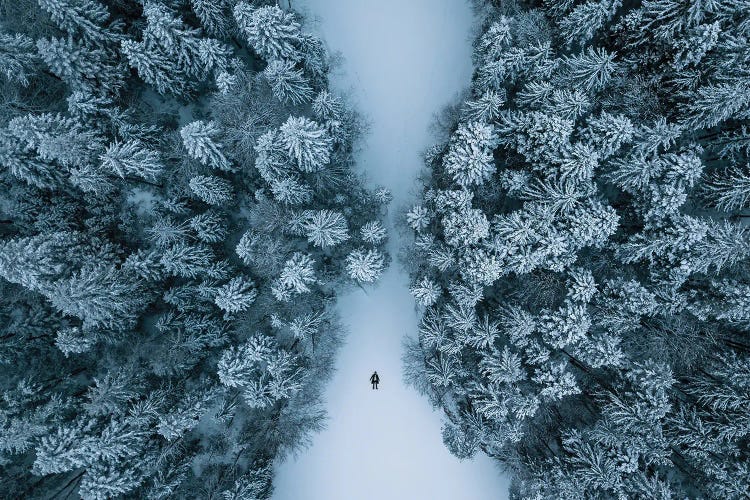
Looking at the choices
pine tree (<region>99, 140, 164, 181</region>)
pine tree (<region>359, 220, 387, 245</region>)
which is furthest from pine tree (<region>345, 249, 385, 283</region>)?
pine tree (<region>99, 140, 164, 181</region>)

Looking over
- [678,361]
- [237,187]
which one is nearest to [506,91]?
[237,187]

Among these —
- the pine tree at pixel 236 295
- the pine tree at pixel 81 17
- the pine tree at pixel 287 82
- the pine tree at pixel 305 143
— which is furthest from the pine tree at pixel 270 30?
the pine tree at pixel 236 295

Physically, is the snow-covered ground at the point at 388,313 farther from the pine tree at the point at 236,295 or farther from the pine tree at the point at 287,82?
the pine tree at the point at 236,295

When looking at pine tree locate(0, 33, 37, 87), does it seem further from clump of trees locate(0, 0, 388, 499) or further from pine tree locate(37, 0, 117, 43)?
pine tree locate(37, 0, 117, 43)

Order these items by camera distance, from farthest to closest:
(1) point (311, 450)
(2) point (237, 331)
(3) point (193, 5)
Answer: (1) point (311, 450)
(2) point (237, 331)
(3) point (193, 5)

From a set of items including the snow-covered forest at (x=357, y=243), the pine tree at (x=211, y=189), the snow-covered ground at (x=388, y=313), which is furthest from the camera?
the snow-covered ground at (x=388, y=313)

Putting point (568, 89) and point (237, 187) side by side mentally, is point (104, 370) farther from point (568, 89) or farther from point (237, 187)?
point (568, 89)
